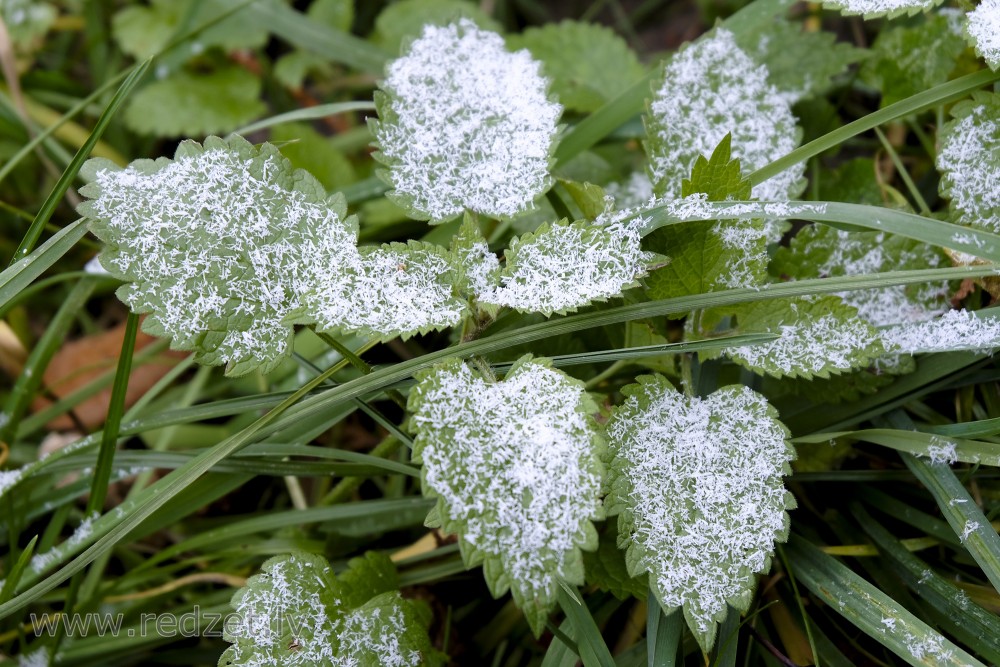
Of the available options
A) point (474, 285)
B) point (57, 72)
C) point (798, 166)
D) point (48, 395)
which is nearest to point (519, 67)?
point (474, 285)

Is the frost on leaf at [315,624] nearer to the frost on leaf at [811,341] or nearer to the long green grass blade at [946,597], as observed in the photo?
the frost on leaf at [811,341]

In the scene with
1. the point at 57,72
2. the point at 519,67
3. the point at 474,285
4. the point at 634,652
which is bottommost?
the point at 634,652

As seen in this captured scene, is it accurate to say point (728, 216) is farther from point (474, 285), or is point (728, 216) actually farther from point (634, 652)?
point (634, 652)

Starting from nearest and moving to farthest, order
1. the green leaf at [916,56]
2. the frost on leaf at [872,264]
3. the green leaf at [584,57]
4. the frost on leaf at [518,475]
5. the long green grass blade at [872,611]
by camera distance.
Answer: the frost on leaf at [518,475]
the long green grass blade at [872,611]
the frost on leaf at [872,264]
the green leaf at [916,56]
the green leaf at [584,57]

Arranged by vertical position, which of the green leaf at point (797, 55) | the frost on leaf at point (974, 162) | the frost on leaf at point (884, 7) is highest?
the green leaf at point (797, 55)

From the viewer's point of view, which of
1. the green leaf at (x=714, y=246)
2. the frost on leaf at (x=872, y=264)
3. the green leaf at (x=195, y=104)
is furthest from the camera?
the green leaf at (x=195, y=104)

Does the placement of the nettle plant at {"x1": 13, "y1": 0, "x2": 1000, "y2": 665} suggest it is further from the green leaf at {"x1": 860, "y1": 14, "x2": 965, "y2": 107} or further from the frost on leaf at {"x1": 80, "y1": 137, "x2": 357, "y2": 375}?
the green leaf at {"x1": 860, "y1": 14, "x2": 965, "y2": 107}

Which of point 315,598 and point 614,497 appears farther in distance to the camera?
point 315,598

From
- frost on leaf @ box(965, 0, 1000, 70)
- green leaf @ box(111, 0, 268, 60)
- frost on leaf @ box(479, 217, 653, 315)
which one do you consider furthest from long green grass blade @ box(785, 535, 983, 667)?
green leaf @ box(111, 0, 268, 60)

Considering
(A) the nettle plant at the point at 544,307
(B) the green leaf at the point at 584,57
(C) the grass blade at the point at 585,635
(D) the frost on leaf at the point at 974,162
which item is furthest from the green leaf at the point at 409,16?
(C) the grass blade at the point at 585,635
